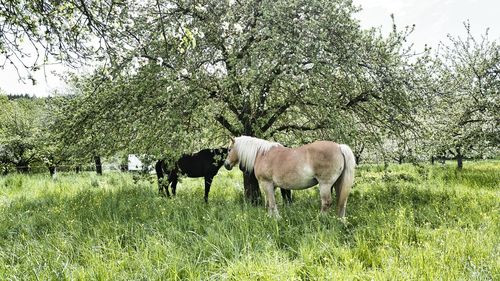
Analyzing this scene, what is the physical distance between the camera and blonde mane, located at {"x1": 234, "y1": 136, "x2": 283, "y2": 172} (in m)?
7.29

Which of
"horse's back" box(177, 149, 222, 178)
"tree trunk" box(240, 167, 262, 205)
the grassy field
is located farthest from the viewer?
"horse's back" box(177, 149, 222, 178)

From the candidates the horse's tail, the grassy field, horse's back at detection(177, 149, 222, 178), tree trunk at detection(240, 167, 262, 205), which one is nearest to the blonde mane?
the grassy field

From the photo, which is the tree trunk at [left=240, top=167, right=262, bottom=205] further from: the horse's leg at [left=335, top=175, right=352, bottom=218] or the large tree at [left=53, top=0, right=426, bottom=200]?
the horse's leg at [left=335, top=175, right=352, bottom=218]

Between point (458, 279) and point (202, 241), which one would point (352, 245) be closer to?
point (458, 279)

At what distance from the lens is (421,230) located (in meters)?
5.36

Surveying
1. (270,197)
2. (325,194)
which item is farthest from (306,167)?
(270,197)

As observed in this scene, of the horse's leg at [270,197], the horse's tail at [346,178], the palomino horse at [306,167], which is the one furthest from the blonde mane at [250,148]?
the horse's tail at [346,178]

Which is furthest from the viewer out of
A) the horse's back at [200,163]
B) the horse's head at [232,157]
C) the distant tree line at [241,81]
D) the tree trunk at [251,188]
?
the horse's back at [200,163]

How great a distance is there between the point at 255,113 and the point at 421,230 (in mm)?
4565

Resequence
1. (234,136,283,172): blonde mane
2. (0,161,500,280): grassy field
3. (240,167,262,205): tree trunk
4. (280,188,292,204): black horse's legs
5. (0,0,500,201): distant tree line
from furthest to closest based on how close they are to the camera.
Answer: (240,167,262,205): tree trunk, (280,188,292,204): black horse's legs, (234,136,283,172): blonde mane, (0,0,500,201): distant tree line, (0,161,500,280): grassy field

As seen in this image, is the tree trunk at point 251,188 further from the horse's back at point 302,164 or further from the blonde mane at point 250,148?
the horse's back at point 302,164

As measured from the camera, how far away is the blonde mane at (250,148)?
287 inches

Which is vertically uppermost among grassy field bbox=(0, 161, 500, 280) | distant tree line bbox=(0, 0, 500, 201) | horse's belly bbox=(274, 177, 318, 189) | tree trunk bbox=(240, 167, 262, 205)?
distant tree line bbox=(0, 0, 500, 201)

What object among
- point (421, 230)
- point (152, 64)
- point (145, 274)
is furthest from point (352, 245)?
point (152, 64)
